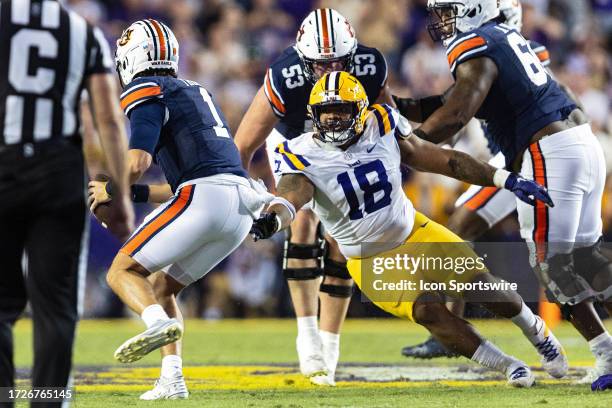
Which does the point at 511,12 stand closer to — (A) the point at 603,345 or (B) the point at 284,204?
(A) the point at 603,345

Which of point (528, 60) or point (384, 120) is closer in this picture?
point (384, 120)

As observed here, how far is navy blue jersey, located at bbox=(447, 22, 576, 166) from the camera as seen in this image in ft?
20.3

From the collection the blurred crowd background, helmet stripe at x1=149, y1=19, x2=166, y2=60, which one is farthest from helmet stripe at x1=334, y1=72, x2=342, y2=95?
the blurred crowd background

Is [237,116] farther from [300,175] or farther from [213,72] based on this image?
[300,175]

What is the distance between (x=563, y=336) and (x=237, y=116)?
14.0ft

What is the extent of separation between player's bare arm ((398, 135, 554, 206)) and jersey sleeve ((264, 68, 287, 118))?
1.05m

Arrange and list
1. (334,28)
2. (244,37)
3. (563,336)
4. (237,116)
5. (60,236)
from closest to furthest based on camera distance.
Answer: (60,236)
(334,28)
(563,336)
(237,116)
(244,37)

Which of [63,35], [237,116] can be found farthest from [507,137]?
[237,116]

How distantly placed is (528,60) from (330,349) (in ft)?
6.67

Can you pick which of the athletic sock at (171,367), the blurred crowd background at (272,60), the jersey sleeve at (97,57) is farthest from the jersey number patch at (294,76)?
the blurred crowd background at (272,60)

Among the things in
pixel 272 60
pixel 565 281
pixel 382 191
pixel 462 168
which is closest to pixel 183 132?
pixel 382 191

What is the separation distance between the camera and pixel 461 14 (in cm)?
659

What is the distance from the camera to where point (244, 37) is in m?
12.9

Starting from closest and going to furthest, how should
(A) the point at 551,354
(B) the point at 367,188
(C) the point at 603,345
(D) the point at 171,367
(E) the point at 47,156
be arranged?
(E) the point at 47,156 → (D) the point at 171,367 → (B) the point at 367,188 → (C) the point at 603,345 → (A) the point at 551,354
